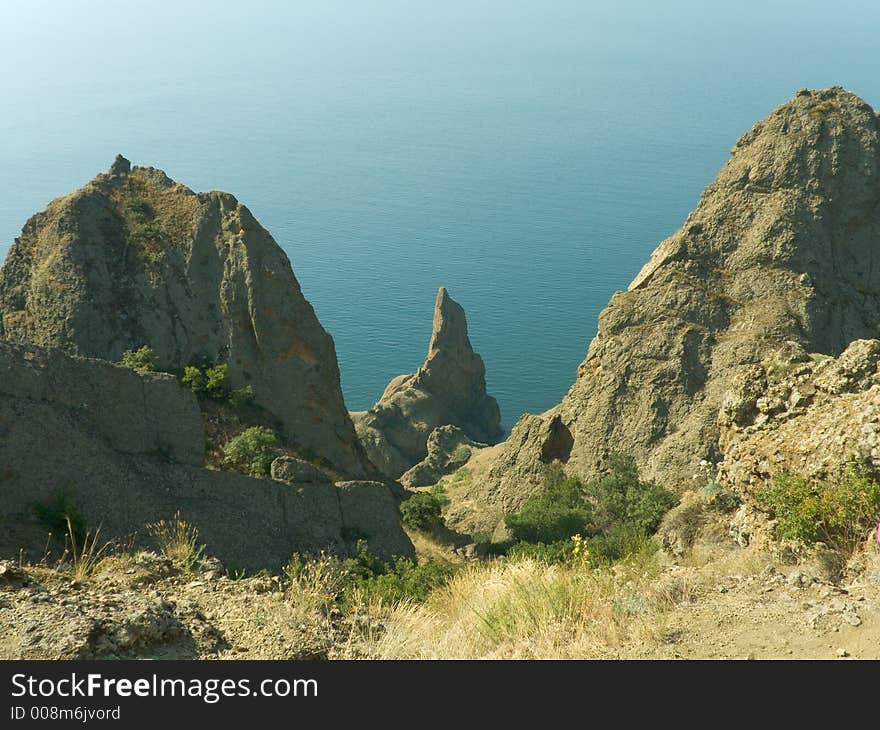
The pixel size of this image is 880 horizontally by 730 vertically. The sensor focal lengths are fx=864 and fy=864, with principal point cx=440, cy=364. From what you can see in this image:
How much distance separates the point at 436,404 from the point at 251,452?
38610mm

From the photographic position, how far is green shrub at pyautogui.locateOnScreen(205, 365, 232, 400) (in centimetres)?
2880

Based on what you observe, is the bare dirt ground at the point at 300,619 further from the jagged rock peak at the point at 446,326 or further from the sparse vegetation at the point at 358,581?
the jagged rock peak at the point at 446,326

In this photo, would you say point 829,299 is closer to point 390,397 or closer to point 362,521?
point 362,521

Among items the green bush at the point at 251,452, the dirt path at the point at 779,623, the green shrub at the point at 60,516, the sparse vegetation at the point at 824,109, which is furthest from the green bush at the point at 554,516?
the sparse vegetation at the point at 824,109

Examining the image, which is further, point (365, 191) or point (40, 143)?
point (40, 143)

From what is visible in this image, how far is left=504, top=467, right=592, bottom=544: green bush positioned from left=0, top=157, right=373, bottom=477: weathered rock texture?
6357mm

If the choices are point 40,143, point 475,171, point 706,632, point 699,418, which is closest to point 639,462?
point 699,418

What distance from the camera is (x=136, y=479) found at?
70.0 ft

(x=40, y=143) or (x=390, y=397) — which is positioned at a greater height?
(x=40, y=143)

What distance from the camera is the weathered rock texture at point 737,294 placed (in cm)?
3078

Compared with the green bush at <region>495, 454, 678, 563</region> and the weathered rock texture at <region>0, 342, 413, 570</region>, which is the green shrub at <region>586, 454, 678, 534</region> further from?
the weathered rock texture at <region>0, 342, 413, 570</region>

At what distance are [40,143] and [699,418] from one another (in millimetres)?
178569

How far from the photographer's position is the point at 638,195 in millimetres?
143125

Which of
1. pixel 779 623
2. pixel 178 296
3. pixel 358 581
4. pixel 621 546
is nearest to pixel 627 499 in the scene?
pixel 621 546
